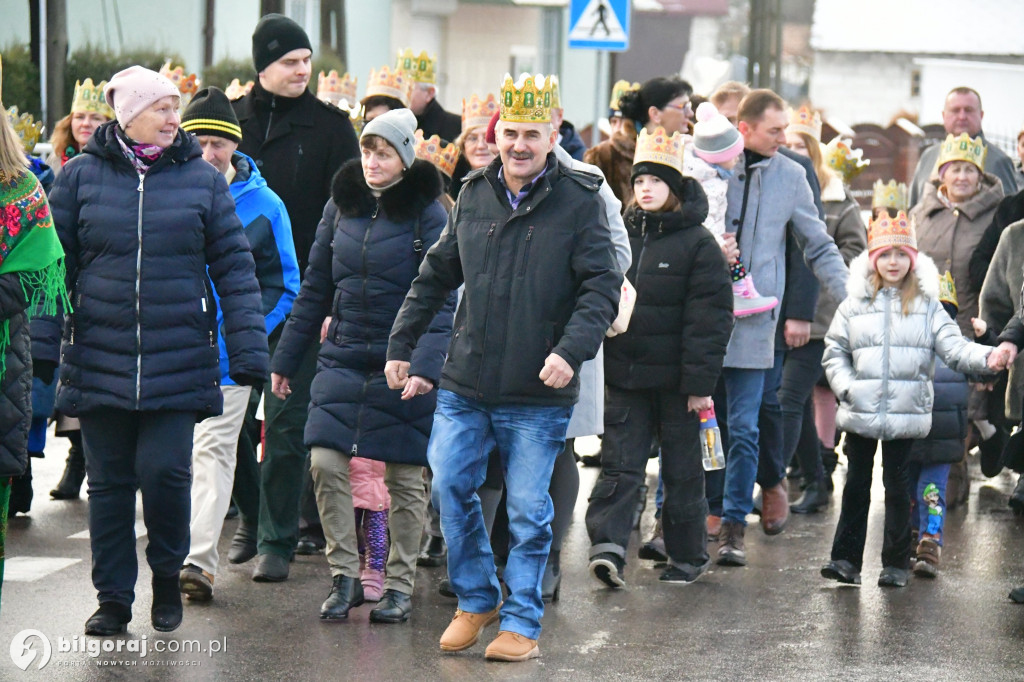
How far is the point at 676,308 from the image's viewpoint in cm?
855

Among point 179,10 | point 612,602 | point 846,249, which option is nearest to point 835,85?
point 179,10

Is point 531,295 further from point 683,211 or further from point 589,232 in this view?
point 683,211

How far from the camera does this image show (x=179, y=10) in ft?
80.6

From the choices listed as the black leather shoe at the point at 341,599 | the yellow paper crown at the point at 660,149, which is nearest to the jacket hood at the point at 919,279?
the yellow paper crown at the point at 660,149

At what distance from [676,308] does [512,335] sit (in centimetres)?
178

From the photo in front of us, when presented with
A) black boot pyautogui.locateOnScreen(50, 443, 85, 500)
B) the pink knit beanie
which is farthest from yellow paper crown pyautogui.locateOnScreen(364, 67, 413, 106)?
the pink knit beanie

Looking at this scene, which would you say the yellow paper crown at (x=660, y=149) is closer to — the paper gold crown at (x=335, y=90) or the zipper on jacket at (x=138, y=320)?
the zipper on jacket at (x=138, y=320)

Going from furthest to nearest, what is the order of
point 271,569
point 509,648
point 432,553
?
1. point 432,553
2. point 271,569
3. point 509,648

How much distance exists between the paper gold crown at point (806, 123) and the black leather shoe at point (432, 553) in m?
3.77

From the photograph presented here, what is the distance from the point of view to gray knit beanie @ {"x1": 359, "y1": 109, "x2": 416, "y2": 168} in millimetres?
7816

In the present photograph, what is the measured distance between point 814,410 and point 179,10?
49.4ft

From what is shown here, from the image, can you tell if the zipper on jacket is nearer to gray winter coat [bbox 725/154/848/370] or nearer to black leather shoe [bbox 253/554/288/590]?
black leather shoe [bbox 253/554/288/590]

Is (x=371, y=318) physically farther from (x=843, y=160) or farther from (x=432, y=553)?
(x=843, y=160)

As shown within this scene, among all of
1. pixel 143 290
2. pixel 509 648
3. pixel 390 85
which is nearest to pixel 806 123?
pixel 390 85
